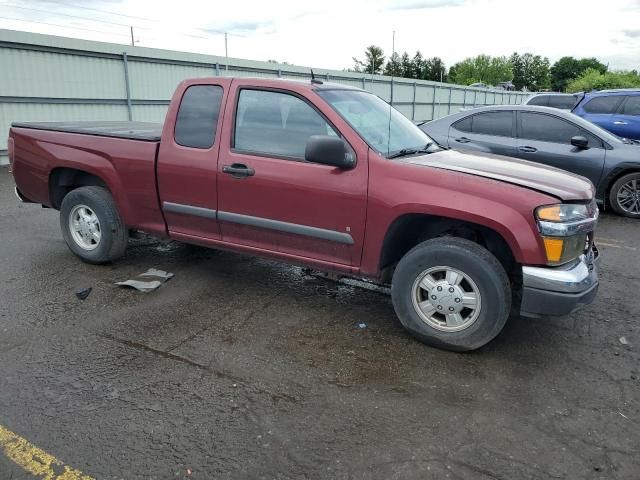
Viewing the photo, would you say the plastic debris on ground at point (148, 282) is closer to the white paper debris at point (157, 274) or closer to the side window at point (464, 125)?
the white paper debris at point (157, 274)

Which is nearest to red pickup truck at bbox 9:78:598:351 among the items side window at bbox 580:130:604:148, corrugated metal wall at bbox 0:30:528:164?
side window at bbox 580:130:604:148

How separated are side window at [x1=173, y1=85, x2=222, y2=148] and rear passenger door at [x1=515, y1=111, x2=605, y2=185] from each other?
5.27 meters

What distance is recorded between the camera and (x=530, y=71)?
318 ft

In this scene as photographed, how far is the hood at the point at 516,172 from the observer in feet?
11.6

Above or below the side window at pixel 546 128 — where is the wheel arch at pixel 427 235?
below

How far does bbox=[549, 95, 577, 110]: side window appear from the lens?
45.3ft

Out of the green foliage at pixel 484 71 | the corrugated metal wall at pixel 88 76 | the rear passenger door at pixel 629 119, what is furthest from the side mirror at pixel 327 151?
the green foliage at pixel 484 71

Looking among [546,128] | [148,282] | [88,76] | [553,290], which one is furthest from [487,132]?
[88,76]

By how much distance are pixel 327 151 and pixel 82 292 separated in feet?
8.34

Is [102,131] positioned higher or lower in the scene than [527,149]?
higher

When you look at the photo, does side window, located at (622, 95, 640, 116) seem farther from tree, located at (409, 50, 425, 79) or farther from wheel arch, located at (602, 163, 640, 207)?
tree, located at (409, 50, 425, 79)

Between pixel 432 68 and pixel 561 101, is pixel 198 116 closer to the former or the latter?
pixel 561 101

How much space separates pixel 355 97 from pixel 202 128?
4.36 feet

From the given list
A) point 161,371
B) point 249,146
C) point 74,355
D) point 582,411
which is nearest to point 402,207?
point 249,146
